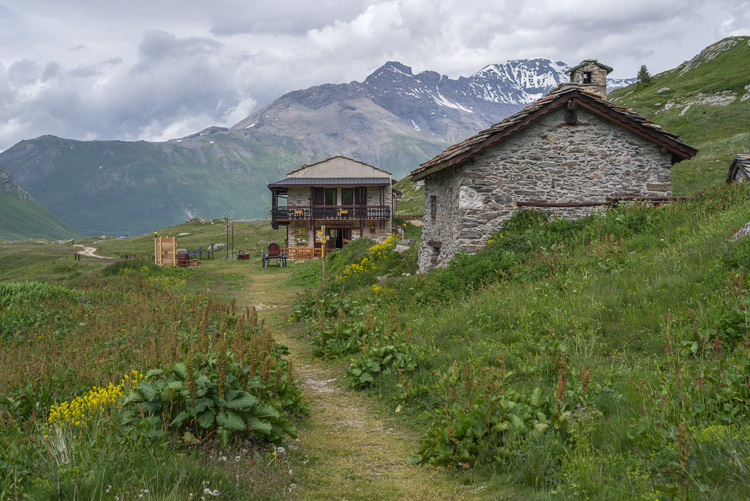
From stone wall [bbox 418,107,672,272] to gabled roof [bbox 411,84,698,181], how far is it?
1.00ft

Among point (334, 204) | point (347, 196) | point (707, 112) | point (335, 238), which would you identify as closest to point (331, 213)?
point (334, 204)

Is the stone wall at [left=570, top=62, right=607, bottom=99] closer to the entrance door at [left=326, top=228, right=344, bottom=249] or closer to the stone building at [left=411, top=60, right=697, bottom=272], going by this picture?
the stone building at [left=411, top=60, right=697, bottom=272]

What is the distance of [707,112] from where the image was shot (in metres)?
46.8

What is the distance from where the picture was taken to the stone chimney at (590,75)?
1823 cm

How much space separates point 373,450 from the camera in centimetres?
500

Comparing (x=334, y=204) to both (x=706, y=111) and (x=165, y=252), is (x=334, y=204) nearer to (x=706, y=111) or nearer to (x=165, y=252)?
(x=165, y=252)

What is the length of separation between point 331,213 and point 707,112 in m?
39.7

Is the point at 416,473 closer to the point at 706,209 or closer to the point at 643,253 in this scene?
the point at 643,253

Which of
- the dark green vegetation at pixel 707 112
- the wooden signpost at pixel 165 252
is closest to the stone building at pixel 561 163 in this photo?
the dark green vegetation at pixel 707 112

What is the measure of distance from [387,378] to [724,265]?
5.47m

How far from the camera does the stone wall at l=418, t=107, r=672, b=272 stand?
47.6ft

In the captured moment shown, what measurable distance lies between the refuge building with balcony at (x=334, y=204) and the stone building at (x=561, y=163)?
977 inches

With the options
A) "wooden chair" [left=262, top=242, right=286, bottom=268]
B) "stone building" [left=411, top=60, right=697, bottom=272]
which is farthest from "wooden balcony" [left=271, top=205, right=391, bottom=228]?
"stone building" [left=411, top=60, right=697, bottom=272]

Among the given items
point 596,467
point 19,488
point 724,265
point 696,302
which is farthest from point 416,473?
point 724,265
